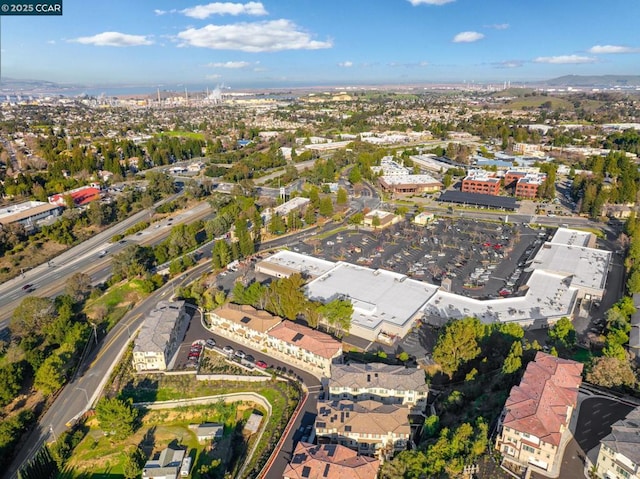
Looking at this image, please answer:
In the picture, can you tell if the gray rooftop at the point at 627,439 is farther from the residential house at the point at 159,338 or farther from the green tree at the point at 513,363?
the residential house at the point at 159,338

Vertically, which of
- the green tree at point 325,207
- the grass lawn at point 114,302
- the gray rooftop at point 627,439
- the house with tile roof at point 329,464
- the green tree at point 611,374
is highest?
the green tree at point 325,207

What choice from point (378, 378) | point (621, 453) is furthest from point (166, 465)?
point (621, 453)

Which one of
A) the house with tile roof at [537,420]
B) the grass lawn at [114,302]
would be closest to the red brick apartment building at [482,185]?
the house with tile roof at [537,420]

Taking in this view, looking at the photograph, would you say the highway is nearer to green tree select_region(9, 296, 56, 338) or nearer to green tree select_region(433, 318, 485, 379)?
green tree select_region(9, 296, 56, 338)

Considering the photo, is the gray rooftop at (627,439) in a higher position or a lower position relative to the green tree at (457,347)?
higher

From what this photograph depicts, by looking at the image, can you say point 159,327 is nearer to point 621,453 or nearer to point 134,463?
point 134,463

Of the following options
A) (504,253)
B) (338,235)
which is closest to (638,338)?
(504,253)
